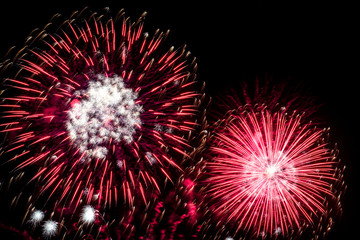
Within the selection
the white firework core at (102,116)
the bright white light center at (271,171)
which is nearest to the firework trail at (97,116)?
the white firework core at (102,116)

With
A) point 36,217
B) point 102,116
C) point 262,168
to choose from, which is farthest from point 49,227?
point 262,168

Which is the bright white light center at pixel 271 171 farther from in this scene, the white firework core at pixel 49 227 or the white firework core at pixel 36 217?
the white firework core at pixel 36 217

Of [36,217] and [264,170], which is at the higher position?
[264,170]

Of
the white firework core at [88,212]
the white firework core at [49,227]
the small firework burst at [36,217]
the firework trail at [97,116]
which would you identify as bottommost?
the white firework core at [49,227]

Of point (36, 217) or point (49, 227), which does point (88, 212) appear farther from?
point (36, 217)

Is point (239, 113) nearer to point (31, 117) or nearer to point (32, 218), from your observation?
point (31, 117)

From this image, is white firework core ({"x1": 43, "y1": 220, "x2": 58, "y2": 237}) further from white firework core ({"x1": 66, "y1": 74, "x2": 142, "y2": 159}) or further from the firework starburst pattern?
the firework starburst pattern
